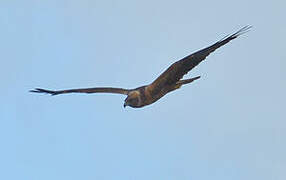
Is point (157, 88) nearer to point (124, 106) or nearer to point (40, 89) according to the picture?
point (124, 106)

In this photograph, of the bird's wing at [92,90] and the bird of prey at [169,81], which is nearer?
the bird of prey at [169,81]

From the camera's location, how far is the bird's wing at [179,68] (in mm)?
22534

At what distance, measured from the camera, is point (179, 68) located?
904 inches

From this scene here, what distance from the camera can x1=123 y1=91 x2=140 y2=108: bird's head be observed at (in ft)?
77.7

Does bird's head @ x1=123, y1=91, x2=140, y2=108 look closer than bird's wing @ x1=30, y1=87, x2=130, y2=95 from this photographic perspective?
Yes

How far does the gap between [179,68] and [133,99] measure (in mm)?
1575

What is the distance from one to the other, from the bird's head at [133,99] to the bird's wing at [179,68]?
410 millimetres

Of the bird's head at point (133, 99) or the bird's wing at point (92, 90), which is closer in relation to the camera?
the bird's head at point (133, 99)

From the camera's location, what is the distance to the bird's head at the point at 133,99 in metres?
23.7

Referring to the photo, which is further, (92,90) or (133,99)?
(92,90)

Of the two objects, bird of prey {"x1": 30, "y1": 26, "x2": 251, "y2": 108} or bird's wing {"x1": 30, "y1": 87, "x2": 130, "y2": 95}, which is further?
bird's wing {"x1": 30, "y1": 87, "x2": 130, "y2": 95}

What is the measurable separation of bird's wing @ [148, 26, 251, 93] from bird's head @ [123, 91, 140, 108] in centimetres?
41

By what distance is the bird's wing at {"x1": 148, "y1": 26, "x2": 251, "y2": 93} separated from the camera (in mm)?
22534

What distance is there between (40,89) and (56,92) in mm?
489
